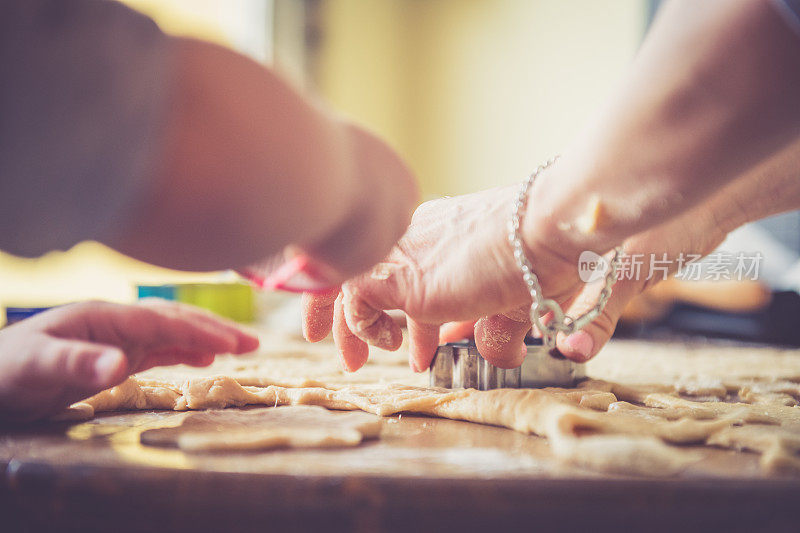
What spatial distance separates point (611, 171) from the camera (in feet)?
2.18

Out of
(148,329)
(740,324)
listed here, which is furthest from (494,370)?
(740,324)

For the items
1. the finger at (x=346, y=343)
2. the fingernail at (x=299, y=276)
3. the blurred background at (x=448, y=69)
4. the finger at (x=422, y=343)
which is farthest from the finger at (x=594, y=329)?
the blurred background at (x=448, y=69)

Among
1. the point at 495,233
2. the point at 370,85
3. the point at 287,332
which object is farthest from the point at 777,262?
the point at 370,85

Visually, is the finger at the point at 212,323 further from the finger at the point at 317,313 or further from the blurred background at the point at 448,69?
the blurred background at the point at 448,69

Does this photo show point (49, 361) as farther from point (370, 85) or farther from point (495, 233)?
point (370, 85)

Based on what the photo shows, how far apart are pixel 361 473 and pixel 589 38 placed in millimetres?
3702

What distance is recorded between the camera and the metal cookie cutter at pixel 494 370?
1.00m

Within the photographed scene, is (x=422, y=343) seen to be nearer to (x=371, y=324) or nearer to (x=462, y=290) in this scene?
(x=371, y=324)

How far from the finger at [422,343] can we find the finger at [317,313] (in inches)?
5.2

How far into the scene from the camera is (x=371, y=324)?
2.93ft

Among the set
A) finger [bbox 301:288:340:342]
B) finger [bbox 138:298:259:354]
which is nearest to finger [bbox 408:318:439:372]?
finger [bbox 301:288:340:342]

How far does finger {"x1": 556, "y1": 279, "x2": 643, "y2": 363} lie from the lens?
3.28ft

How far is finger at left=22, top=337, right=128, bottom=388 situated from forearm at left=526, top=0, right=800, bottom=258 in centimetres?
50

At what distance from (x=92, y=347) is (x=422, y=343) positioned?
0.50 meters
